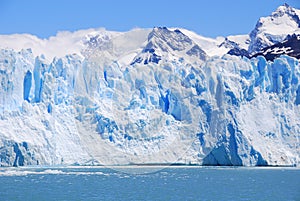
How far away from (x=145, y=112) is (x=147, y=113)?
256 mm

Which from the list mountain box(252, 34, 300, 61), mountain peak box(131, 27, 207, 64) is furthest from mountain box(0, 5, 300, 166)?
mountain peak box(131, 27, 207, 64)

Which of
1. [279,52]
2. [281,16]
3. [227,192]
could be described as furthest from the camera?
[281,16]

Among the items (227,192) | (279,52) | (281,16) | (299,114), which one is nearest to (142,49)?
(281,16)

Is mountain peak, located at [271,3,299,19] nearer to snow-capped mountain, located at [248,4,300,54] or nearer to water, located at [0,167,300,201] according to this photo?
snow-capped mountain, located at [248,4,300,54]

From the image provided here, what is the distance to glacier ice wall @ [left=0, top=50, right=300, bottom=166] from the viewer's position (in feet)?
151

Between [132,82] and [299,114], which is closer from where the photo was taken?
[299,114]

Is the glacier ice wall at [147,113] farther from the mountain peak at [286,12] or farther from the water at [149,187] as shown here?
the mountain peak at [286,12]

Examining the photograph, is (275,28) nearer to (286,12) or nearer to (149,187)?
(286,12)

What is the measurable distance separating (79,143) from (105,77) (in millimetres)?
7913

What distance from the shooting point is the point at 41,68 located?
51094mm

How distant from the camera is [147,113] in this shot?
5081 cm

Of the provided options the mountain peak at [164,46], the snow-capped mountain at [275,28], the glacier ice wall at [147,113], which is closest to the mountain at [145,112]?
the glacier ice wall at [147,113]

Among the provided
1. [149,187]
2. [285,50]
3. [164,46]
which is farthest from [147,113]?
[164,46]

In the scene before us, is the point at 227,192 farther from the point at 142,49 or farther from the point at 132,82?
the point at 142,49
